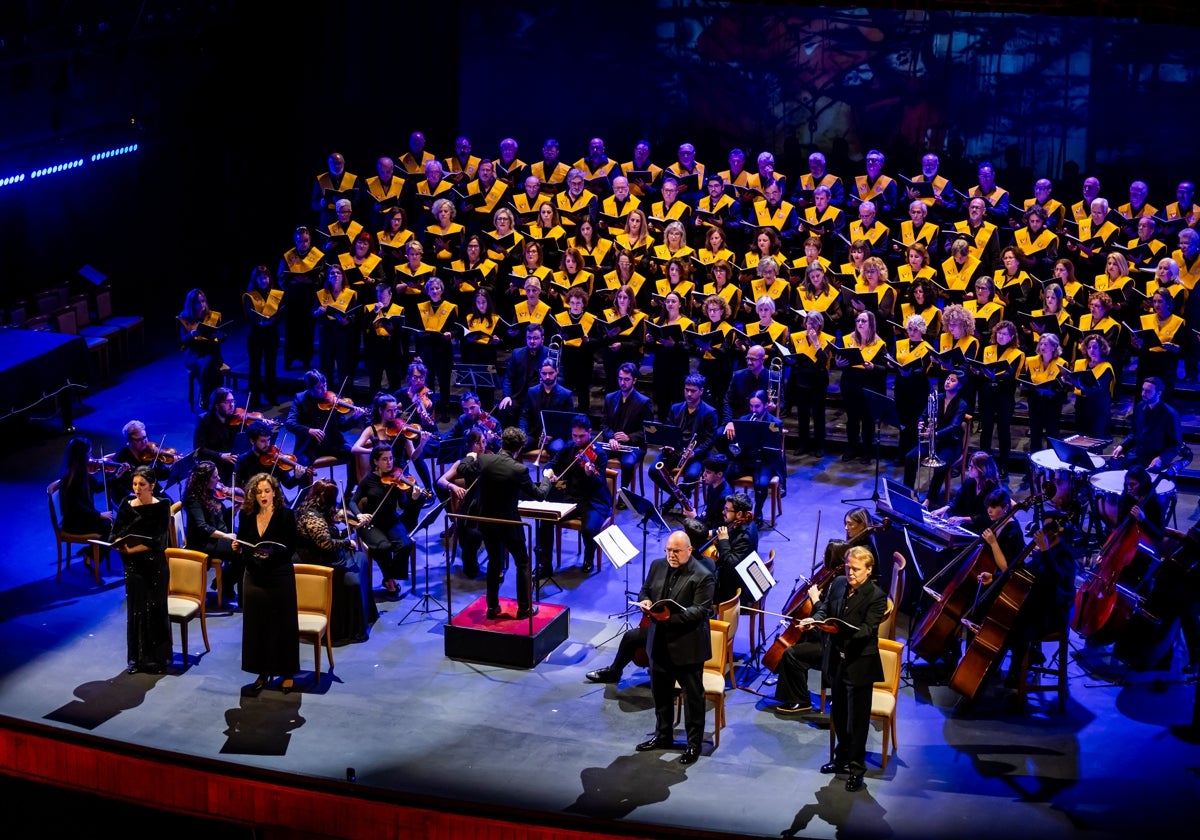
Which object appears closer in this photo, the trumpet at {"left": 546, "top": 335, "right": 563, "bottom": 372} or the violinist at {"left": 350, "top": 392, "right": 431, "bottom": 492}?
the violinist at {"left": 350, "top": 392, "right": 431, "bottom": 492}

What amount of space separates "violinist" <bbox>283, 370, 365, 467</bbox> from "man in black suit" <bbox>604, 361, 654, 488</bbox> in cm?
186

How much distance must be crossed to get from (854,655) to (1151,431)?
4.39 meters

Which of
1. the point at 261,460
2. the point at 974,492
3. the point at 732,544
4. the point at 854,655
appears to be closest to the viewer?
the point at 854,655

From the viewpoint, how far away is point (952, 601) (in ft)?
28.0

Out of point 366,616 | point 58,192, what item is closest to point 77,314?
point 58,192

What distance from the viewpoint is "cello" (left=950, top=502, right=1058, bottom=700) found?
817 cm

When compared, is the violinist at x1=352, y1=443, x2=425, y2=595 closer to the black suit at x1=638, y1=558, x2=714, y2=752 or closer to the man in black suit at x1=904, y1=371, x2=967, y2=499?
the black suit at x1=638, y1=558, x2=714, y2=752

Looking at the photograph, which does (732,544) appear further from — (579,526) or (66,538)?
(66,538)

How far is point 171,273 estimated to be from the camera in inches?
657

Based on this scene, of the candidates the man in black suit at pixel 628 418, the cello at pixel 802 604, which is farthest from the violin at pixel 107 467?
the cello at pixel 802 604

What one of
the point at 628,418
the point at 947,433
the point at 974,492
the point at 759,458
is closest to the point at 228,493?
the point at 628,418

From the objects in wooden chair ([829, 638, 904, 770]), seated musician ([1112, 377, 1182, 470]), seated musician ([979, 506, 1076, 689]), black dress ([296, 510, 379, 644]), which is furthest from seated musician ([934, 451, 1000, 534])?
black dress ([296, 510, 379, 644])

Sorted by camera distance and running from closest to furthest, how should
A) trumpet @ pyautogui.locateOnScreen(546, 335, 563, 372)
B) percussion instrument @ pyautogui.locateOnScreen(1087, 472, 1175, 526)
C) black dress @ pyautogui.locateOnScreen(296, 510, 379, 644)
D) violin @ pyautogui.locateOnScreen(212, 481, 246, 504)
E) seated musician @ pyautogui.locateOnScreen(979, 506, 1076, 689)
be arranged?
seated musician @ pyautogui.locateOnScreen(979, 506, 1076, 689), black dress @ pyautogui.locateOnScreen(296, 510, 379, 644), violin @ pyautogui.locateOnScreen(212, 481, 246, 504), percussion instrument @ pyautogui.locateOnScreen(1087, 472, 1175, 526), trumpet @ pyautogui.locateOnScreen(546, 335, 563, 372)

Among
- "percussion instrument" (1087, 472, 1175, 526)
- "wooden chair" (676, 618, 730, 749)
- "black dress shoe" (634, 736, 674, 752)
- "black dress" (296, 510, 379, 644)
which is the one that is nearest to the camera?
"black dress shoe" (634, 736, 674, 752)
